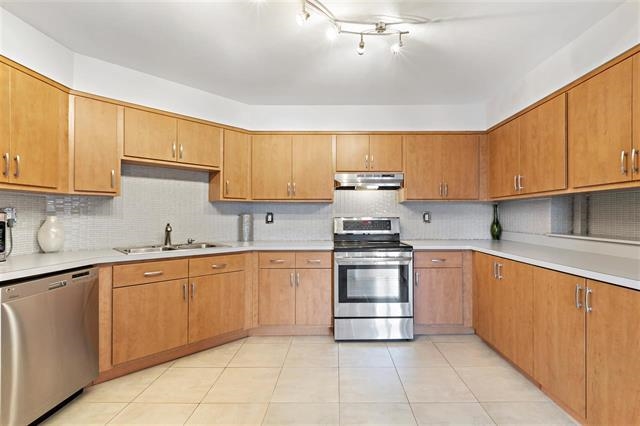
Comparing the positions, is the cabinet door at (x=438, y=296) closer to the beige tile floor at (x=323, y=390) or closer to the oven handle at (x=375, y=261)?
the oven handle at (x=375, y=261)

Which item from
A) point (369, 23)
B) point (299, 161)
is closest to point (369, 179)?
point (299, 161)

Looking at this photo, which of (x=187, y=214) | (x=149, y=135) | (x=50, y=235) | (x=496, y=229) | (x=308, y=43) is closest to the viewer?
(x=308, y=43)

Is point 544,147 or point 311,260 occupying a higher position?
point 544,147

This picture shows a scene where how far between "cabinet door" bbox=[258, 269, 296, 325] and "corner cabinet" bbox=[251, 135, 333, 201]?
2.82 feet

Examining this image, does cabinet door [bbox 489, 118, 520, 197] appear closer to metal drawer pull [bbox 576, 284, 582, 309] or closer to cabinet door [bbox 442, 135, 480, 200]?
cabinet door [bbox 442, 135, 480, 200]

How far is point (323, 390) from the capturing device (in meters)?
2.28

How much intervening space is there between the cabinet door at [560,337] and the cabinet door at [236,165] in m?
2.75

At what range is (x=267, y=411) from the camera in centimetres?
204

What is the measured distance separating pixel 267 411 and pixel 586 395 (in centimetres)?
178

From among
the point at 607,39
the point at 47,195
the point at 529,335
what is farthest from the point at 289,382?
the point at 607,39

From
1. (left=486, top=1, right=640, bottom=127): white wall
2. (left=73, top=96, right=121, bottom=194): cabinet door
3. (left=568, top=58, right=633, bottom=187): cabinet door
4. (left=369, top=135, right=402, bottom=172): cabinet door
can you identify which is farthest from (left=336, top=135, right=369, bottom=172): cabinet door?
(left=73, top=96, right=121, bottom=194): cabinet door

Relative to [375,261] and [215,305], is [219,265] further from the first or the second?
[375,261]

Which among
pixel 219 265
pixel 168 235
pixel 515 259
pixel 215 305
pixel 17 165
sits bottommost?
pixel 215 305

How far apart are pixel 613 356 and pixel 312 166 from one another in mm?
2815
